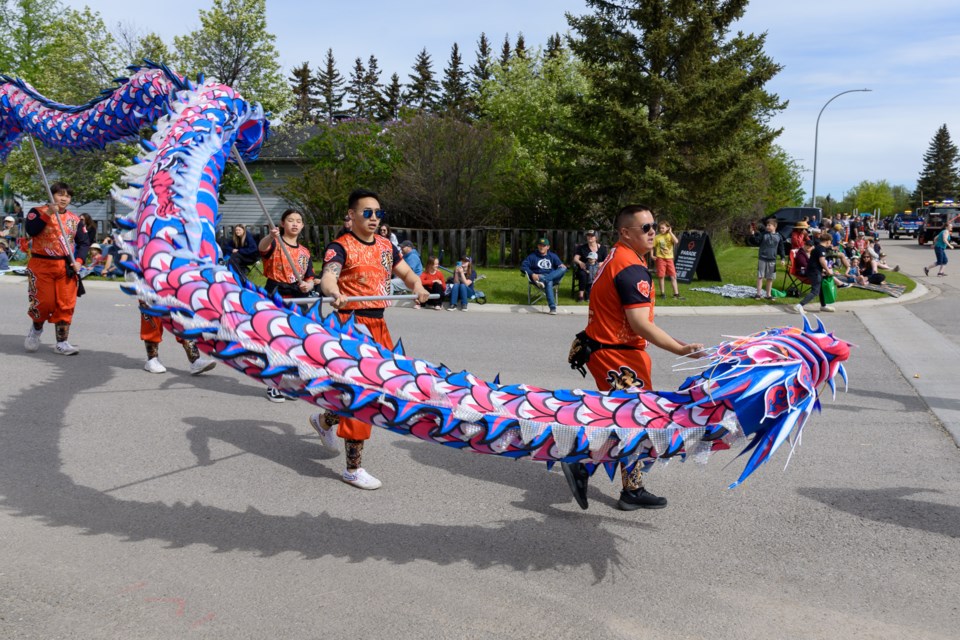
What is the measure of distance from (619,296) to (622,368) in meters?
0.45

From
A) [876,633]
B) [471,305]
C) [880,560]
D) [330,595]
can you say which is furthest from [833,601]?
[471,305]

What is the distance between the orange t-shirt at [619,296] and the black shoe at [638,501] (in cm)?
96

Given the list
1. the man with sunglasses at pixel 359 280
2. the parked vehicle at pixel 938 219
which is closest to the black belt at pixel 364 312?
the man with sunglasses at pixel 359 280

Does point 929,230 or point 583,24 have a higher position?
point 583,24

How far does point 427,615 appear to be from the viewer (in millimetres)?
3408

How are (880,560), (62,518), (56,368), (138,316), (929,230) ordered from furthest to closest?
1. (929,230)
2. (138,316)
3. (56,368)
4. (62,518)
5. (880,560)

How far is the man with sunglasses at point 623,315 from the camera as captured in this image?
4168mm

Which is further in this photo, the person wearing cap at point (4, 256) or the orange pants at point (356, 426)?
the person wearing cap at point (4, 256)

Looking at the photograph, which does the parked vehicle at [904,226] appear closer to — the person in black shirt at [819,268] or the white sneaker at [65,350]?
the person in black shirt at [819,268]

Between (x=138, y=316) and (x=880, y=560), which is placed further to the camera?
(x=138, y=316)

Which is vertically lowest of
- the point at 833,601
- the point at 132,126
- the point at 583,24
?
the point at 833,601

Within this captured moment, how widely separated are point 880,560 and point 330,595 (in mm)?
2888

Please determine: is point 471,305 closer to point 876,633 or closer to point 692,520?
point 692,520

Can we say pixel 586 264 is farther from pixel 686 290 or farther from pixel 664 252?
pixel 686 290
